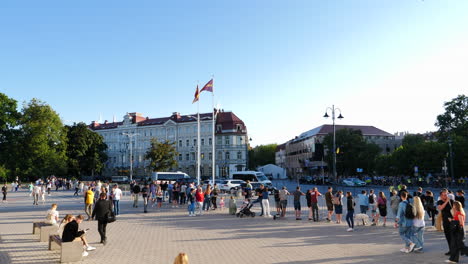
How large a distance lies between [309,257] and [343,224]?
7.84m

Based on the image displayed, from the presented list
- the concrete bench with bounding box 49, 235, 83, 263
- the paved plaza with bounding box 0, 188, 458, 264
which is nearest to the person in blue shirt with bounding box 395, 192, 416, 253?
the paved plaza with bounding box 0, 188, 458, 264

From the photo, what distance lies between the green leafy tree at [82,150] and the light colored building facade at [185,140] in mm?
7435

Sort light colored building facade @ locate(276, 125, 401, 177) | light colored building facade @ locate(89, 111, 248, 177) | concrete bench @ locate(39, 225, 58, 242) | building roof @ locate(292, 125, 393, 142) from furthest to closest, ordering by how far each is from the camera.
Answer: building roof @ locate(292, 125, 393, 142) < light colored building facade @ locate(276, 125, 401, 177) < light colored building facade @ locate(89, 111, 248, 177) < concrete bench @ locate(39, 225, 58, 242)

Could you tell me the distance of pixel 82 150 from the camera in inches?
3319

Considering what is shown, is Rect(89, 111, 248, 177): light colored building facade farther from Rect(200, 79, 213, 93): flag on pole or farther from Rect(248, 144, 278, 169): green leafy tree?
Rect(248, 144, 278, 169): green leafy tree

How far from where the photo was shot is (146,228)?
17062 mm

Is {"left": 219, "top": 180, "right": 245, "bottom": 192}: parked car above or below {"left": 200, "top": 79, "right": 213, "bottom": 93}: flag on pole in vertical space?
below

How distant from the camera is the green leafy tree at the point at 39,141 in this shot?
63.4 meters

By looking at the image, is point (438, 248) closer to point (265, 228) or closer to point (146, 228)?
point (265, 228)

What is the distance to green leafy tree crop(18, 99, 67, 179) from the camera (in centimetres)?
6341

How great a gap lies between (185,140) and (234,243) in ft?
265

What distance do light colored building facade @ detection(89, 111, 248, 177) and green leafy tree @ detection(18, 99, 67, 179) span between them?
2161 centimetres

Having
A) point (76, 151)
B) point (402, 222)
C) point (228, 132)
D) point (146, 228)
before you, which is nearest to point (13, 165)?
point (76, 151)

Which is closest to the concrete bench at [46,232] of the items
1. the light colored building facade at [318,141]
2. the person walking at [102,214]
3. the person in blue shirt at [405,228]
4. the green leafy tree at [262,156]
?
the person walking at [102,214]
